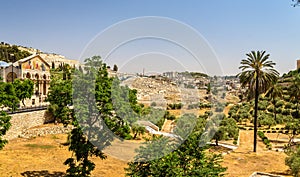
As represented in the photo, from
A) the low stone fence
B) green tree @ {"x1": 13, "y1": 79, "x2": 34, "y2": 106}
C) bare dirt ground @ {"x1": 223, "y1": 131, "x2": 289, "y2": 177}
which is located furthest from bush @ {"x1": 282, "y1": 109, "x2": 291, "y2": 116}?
green tree @ {"x1": 13, "y1": 79, "x2": 34, "y2": 106}

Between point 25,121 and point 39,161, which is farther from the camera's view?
point 25,121

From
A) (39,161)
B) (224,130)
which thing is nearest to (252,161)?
(224,130)

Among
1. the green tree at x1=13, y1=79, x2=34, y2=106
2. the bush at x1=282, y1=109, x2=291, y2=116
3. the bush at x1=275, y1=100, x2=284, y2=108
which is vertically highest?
the green tree at x1=13, y1=79, x2=34, y2=106

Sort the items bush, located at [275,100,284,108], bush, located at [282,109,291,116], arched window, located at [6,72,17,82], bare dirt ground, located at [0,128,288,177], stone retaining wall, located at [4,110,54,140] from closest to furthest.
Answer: bare dirt ground, located at [0,128,288,177], stone retaining wall, located at [4,110,54,140], arched window, located at [6,72,17,82], bush, located at [282,109,291,116], bush, located at [275,100,284,108]

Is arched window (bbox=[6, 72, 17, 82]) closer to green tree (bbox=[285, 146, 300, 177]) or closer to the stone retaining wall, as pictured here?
the stone retaining wall

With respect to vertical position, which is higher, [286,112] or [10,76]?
[10,76]

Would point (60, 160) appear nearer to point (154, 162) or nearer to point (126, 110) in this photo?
point (126, 110)

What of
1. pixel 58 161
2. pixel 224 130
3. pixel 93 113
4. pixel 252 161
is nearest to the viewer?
pixel 93 113

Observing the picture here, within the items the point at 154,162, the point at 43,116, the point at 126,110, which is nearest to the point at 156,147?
the point at 154,162

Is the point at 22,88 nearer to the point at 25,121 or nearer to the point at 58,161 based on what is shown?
the point at 25,121

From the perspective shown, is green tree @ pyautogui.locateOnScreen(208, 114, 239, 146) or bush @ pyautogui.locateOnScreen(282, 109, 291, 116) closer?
green tree @ pyautogui.locateOnScreen(208, 114, 239, 146)

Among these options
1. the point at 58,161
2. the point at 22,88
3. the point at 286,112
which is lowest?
the point at 58,161

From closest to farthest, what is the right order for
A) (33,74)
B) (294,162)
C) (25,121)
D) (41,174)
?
(41,174) → (294,162) → (25,121) → (33,74)

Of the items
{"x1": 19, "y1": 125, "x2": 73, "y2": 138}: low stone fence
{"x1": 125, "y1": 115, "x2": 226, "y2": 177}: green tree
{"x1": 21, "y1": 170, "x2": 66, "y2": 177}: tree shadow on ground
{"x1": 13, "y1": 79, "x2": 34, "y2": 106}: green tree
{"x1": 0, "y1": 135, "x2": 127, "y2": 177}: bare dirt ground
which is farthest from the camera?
{"x1": 13, "y1": 79, "x2": 34, "y2": 106}: green tree
